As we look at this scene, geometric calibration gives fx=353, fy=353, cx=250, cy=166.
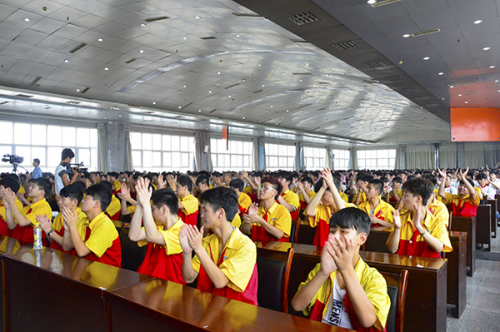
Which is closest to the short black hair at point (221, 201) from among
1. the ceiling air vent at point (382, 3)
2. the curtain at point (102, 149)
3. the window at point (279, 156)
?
the ceiling air vent at point (382, 3)

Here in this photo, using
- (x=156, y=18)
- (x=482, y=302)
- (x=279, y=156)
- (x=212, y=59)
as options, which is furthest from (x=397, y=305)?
(x=279, y=156)

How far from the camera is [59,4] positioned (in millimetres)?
9617

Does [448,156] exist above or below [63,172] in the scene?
above

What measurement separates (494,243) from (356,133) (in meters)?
33.1

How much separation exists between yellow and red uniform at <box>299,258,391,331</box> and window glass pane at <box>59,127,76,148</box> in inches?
852

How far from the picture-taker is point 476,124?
39.6 feet

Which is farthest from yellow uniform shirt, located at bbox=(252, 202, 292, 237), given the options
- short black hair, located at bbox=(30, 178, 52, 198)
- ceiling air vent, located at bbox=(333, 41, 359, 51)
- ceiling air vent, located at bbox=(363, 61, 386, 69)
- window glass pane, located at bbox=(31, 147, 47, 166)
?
window glass pane, located at bbox=(31, 147, 47, 166)

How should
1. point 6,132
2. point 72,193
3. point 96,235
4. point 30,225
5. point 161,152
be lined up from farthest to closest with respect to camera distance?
point 161,152 < point 6,132 < point 30,225 < point 72,193 < point 96,235

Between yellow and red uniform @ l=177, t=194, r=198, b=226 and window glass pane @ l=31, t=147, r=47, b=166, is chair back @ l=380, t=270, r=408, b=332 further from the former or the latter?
window glass pane @ l=31, t=147, r=47, b=166

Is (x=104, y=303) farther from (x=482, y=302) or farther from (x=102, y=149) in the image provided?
(x=102, y=149)

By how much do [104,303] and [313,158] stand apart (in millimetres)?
40809

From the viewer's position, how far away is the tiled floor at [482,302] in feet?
12.2

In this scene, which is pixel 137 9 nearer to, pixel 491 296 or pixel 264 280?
pixel 264 280

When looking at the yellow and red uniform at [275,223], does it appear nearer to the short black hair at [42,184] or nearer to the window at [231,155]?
the short black hair at [42,184]
